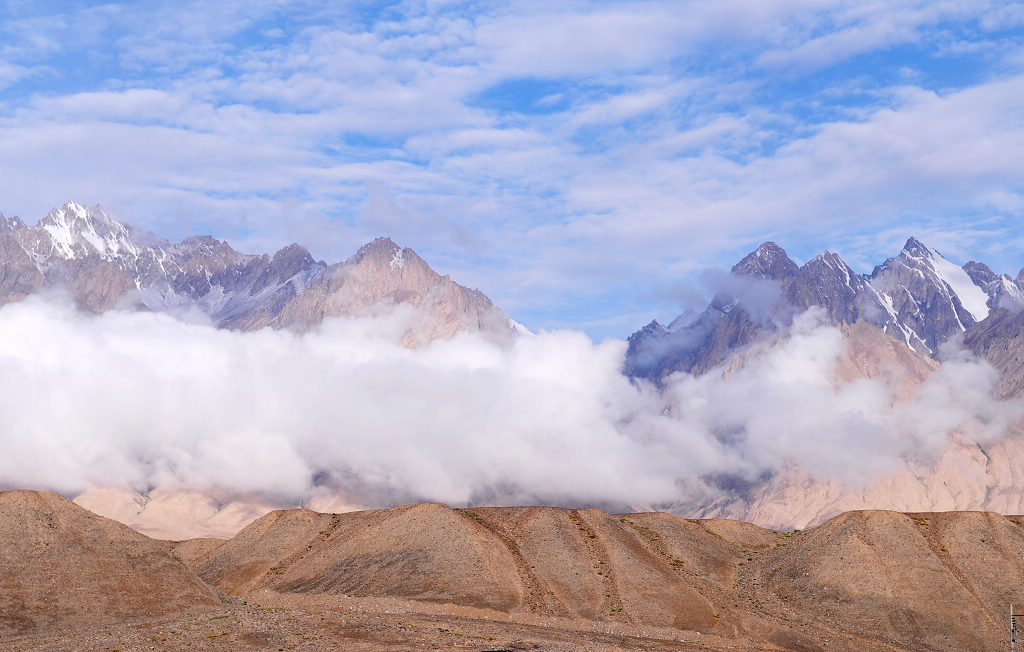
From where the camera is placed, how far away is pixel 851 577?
137 metres

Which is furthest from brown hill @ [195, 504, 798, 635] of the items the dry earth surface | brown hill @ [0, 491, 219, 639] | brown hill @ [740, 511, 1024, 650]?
brown hill @ [0, 491, 219, 639]

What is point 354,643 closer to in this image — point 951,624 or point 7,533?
point 7,533

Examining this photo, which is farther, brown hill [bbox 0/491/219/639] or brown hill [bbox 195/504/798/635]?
brown hill [bbox 195/504/798/635]

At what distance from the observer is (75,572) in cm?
10806

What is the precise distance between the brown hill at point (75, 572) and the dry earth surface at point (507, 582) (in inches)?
8.6

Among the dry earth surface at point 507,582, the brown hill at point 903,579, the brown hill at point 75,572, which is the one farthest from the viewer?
the brown hill at point 903,579

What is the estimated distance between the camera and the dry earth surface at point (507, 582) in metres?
100

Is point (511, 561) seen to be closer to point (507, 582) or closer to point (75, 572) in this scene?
point (507, 582)

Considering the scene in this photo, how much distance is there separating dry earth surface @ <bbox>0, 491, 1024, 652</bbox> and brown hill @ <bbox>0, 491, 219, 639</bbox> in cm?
22

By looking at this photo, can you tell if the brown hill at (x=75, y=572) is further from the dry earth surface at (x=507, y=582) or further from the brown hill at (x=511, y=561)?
the brown hill at (x=511, y=561)

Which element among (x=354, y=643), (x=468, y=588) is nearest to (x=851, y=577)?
(x=468, y=588)

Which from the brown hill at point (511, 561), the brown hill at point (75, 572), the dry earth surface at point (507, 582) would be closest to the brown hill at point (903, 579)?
the dry earth surface at point (507, 582)

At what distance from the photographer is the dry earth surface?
329ft

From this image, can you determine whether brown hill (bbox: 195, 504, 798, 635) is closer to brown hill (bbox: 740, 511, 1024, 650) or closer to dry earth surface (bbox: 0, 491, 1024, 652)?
dry earth surface (bbox: 0, 491, 1024, 652)
